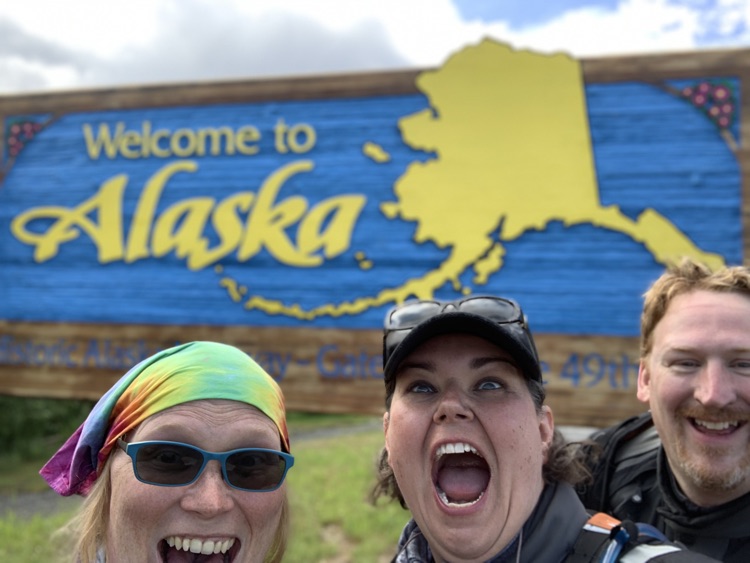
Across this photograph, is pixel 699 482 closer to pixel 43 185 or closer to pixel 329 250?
pixel 329 250

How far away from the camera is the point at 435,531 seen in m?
1.65

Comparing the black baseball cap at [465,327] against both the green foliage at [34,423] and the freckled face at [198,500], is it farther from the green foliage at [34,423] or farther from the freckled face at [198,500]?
the green foliage at [34,423]

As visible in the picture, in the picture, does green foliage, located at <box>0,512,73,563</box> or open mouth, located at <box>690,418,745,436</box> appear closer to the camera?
open mouth, located at <box>690,418,745,436</box>

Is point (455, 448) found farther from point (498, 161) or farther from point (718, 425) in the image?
point (498, 161)

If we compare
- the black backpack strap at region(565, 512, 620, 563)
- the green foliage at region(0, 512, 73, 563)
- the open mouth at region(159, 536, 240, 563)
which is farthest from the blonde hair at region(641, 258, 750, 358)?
the green foliage at region(0, 512, 73, 563)

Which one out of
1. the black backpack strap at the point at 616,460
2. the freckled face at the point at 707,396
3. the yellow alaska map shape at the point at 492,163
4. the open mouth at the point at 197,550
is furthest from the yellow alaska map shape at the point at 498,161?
the open mouth at the point at 197,550

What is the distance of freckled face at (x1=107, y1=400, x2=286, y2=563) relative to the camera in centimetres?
166

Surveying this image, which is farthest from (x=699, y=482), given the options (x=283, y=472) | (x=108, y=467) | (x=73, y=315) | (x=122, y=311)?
(x=73, y=315)

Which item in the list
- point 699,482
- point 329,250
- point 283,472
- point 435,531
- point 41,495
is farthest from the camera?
point 41,495

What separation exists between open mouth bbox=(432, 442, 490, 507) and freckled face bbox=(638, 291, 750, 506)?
0.89 m

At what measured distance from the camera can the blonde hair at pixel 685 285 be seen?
89.4 inches

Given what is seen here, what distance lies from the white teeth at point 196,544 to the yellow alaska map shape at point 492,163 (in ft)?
12.1

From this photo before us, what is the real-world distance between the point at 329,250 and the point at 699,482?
3.74 m

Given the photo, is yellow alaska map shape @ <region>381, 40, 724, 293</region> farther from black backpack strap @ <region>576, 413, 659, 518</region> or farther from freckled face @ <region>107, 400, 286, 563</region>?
freckled face @ <region>107, 400, 286, 563</region>
